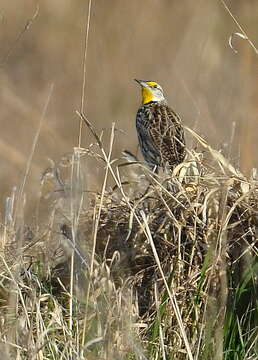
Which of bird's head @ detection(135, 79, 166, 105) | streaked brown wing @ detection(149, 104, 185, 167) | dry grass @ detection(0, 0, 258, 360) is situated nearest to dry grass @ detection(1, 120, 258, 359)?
dry grass @ detection(0, 0, 258, 360)

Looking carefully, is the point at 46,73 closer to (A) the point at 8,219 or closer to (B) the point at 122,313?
(A) the point at 8,219

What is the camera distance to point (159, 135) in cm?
666

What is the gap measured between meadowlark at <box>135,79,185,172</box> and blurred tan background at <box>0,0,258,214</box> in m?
0.49

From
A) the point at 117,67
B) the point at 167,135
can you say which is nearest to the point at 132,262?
the point at 167,135

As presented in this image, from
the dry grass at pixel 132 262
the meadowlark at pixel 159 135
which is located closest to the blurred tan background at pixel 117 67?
the meadowlark at pixel 159 135

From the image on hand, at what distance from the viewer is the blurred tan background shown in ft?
27.5

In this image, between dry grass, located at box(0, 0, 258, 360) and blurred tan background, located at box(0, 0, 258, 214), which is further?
blurred tan background, located at box(0, 0, 258, 214)

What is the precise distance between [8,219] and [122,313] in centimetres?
80

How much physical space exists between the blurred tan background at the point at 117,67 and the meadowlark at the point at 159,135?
489mm

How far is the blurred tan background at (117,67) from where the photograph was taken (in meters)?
8.39

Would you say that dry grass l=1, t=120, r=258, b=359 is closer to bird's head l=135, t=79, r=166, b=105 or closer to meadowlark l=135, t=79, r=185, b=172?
meadowlark l=135, t=79, r=185, b=172

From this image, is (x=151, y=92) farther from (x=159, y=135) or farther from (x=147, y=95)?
(x=159, y=135)

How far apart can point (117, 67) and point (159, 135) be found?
333 cm

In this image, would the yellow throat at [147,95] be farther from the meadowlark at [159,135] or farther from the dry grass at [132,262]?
the dry grass at [132,262]
